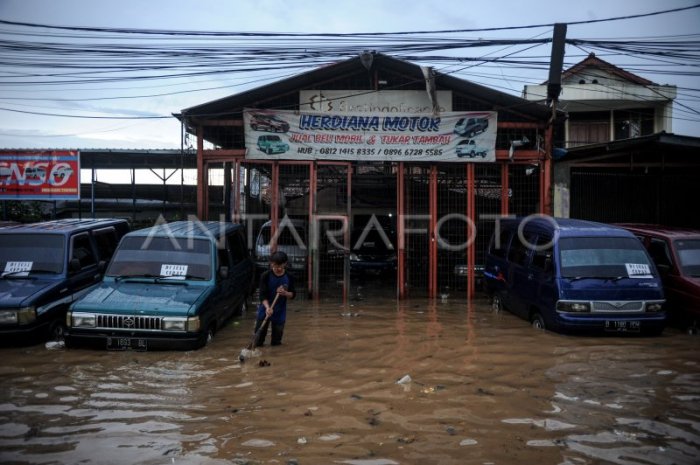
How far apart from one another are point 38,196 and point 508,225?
12942 mm

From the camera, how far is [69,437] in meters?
4.71

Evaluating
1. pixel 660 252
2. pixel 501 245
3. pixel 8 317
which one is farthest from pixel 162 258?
pixel 660 252


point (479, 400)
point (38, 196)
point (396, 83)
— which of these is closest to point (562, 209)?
point (396, 83)

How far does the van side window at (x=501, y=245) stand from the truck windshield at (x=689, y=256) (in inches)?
118

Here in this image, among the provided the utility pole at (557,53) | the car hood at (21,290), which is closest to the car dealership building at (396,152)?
the utility pole at (557,53)

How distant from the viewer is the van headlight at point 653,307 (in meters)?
8.42

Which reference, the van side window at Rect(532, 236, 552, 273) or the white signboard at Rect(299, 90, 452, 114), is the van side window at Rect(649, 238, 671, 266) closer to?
the van side window at Rect(532, 236, 552, 273)

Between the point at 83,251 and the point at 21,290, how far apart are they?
1.47m

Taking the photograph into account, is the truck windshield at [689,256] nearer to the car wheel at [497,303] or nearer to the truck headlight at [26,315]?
the car wheel at [497,303]

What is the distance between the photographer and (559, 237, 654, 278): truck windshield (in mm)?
8633

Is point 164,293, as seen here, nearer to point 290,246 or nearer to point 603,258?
point 290,246

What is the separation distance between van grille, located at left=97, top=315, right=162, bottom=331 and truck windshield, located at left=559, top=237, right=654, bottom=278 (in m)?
6.29

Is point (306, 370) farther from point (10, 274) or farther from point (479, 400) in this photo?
point (10, 274)

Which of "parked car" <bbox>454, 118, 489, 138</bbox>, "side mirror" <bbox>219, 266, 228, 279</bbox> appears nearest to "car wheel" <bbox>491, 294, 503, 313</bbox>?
"parked car" <bbox>454, 118, 489, 138</bbox>
